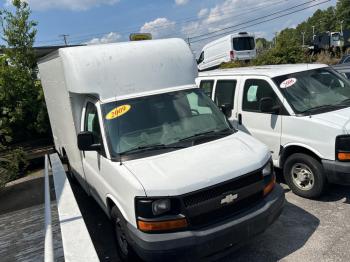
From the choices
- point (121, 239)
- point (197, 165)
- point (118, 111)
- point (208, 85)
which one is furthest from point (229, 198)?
point (208, 85)

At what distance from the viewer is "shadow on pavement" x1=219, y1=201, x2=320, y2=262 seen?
13.7ft

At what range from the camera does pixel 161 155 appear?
4027mm

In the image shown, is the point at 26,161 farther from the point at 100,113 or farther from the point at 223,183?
the point at 223,183

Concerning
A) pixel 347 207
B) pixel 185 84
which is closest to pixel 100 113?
pixel 185 84

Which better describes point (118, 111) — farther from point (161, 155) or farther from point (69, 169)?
point (69, 169)

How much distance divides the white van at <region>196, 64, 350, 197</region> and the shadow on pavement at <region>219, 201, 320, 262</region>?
2.05ft

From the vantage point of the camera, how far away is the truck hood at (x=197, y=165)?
3.48 m

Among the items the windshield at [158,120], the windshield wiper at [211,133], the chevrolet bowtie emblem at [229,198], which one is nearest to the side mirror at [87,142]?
the windshield at [158,120]

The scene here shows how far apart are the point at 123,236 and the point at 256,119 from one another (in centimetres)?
331

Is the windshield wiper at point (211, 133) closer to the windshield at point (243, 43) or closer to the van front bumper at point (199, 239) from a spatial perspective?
the van front bumper at point (199, 239)

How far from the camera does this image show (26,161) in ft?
34.4

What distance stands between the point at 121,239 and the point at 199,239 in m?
1.15

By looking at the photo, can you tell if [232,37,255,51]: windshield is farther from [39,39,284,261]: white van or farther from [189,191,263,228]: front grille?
[189,191,263,228]: front grille

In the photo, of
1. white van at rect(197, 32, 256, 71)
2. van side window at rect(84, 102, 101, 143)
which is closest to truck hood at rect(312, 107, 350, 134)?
van side window at rect(84, 102, 101, 143)
